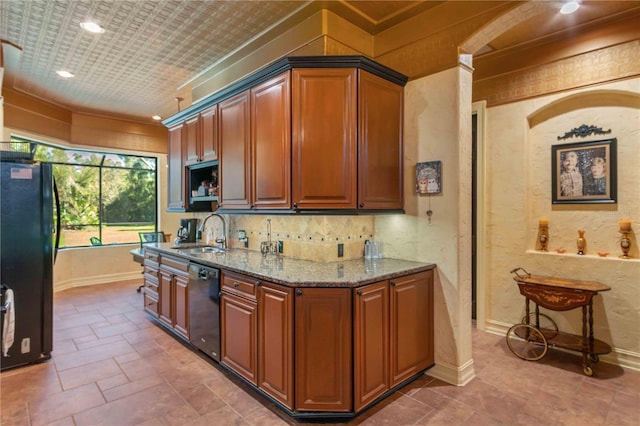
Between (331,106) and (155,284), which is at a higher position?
(331,106)

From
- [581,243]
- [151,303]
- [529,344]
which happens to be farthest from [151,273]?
[581,243]

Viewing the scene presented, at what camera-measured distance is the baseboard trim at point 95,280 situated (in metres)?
5.89

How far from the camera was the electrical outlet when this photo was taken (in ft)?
10.1

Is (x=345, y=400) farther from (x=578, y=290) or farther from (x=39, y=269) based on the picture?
(x=39, y=269)

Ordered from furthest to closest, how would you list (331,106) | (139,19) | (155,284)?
1. (155,284)
2. (139,19)
3. (331,106)

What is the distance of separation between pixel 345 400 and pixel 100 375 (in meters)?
2.19

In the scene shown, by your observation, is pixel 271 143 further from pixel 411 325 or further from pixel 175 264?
pixel 411 325

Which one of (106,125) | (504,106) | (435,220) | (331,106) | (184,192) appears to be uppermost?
(106,125)

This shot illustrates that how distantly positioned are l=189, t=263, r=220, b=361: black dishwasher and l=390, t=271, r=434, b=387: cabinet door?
1519mm

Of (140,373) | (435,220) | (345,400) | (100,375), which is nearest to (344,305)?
(345,400)

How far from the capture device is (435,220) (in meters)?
2.88

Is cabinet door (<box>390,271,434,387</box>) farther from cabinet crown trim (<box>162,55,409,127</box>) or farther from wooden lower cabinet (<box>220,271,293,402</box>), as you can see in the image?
cabinet crown trim (<box>162,55,409,127</box>)

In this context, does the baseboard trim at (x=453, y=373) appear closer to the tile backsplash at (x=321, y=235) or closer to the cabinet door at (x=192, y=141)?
the tile backsplash at (x=321, y=235)

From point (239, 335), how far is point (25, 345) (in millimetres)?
2101
